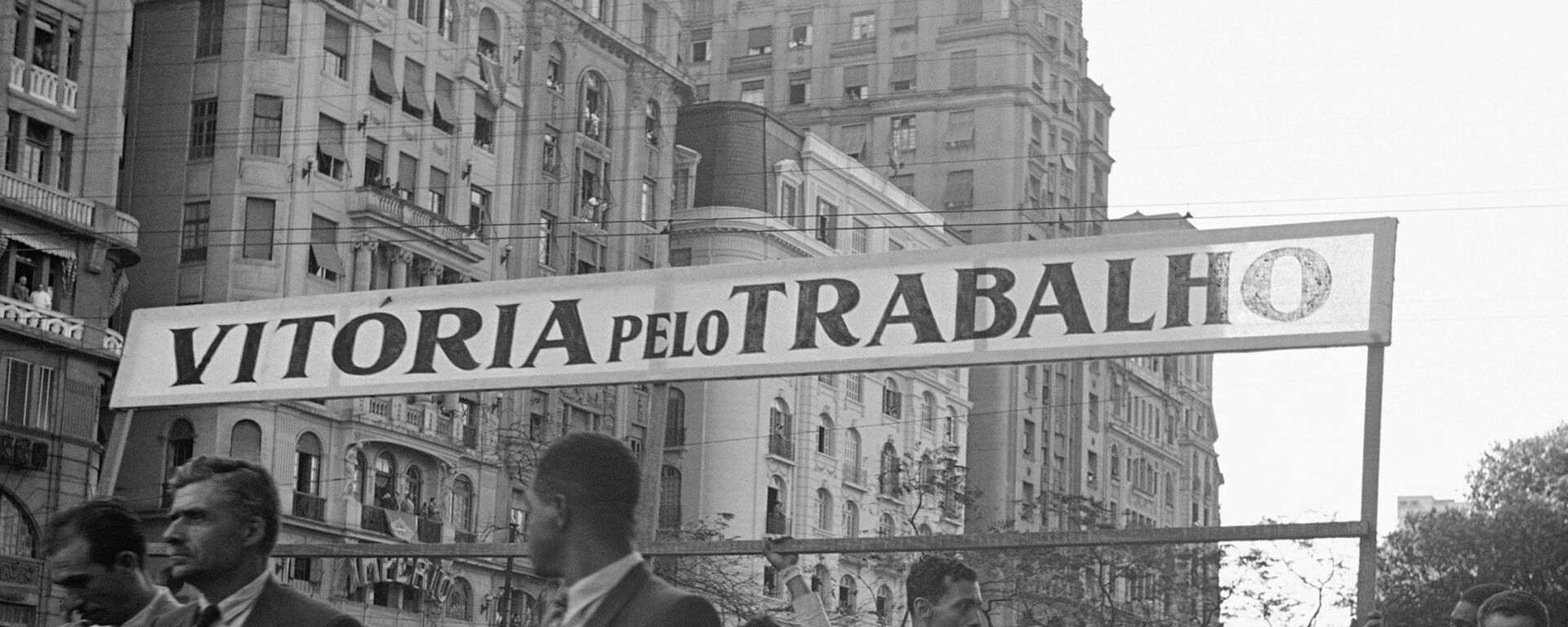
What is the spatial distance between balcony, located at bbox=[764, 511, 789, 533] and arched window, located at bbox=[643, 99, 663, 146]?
11.2m

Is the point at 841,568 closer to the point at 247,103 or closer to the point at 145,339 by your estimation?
the point at 247,103

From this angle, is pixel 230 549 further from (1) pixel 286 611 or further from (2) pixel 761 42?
(2) pixel 761 42

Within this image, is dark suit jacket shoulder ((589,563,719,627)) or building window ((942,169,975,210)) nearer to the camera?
dark suit jacket shoulder ((589,563,719,627))

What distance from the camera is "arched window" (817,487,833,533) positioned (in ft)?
222

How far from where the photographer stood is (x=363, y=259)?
51.1 meters

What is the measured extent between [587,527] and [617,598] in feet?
0.61

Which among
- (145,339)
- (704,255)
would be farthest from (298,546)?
(704,255)

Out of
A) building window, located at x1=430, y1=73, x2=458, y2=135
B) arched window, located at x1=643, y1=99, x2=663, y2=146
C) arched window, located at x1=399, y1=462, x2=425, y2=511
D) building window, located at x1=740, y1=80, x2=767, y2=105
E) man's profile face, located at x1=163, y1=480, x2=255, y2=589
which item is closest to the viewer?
man's profile face, located at x1=163, y1=480, x2=255, y2=589

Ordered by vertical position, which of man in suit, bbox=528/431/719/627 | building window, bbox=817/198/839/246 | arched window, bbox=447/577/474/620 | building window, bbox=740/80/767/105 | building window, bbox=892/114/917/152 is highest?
building window, bbox=740/80/767/105

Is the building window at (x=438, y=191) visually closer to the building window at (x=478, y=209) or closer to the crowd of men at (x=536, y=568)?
the building window at (x=478, y=209)

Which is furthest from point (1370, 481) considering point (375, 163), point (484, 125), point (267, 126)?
point (484, 125)

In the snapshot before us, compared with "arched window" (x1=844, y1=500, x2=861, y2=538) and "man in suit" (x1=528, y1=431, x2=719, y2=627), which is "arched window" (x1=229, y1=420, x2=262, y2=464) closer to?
"arched window" (x1=844, y1=500, x2=861, y2=538)

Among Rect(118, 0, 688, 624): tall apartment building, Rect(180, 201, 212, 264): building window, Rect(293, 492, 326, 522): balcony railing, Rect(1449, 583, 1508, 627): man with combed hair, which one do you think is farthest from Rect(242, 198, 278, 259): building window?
Rect(1449, 583, 1508, 627): man with combed hair

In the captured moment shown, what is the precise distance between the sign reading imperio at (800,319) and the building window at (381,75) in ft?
127
